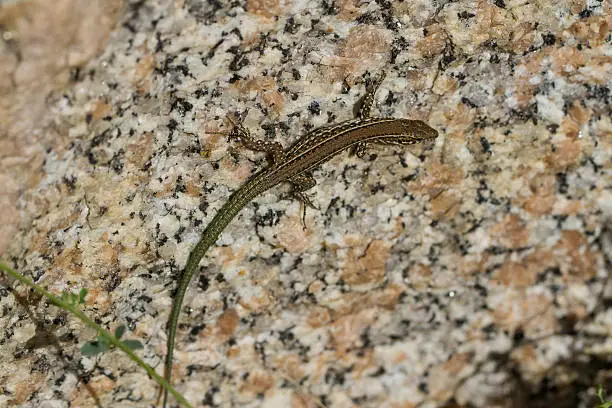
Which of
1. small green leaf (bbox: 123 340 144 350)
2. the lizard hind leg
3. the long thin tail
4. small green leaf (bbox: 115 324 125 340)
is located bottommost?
small green leaf (bbox: 123 340 144 350)

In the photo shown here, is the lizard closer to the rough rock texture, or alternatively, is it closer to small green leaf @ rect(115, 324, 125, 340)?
the rough rock texture

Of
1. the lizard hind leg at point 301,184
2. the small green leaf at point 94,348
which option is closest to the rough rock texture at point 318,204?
the lizard hind leg at point 301,184

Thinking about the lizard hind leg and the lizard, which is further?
the lizard hind leg

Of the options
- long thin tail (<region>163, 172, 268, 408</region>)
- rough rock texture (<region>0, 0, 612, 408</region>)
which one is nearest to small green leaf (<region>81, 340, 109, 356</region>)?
rough rock texture (<region>0, 0, 612, 408</region>)

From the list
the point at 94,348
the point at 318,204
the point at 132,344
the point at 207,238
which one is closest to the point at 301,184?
the point at 318,204

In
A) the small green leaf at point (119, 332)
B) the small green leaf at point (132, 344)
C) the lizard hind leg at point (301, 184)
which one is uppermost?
the lizard hind leg at point (301, 184)

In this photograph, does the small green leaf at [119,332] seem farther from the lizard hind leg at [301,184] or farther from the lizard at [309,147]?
the lizard hind leg at [301,184]
